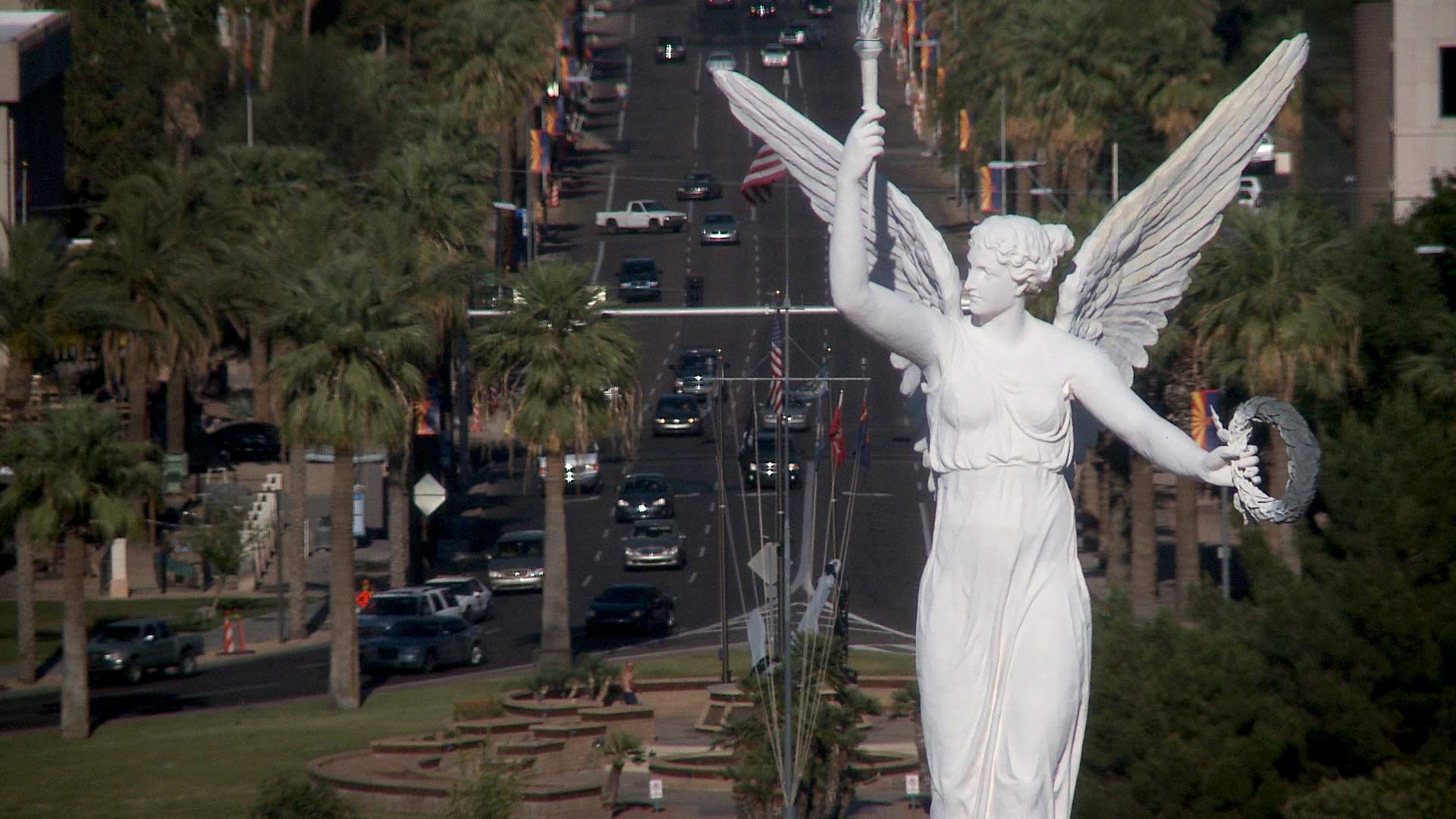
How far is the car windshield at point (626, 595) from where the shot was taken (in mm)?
51281

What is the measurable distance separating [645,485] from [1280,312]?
2334 centimetres

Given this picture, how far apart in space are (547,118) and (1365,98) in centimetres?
4413

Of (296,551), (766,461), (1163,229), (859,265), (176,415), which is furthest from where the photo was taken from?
(176,415)

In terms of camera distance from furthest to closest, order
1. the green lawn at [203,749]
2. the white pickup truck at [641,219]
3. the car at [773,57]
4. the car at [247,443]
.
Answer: the car at [773,57]
the white pickup truck at [641,219]
the car at [247,443]
the green lawn at [203,749]

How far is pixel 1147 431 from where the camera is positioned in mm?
9094

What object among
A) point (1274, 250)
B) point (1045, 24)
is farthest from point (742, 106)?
point (1045, 24)

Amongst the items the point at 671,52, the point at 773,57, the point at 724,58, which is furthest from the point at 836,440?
the point at 671,52

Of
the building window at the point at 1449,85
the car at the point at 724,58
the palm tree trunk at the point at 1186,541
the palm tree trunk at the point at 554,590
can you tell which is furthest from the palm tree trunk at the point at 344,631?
the car at the point at 724,58

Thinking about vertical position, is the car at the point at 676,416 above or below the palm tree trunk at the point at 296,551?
above

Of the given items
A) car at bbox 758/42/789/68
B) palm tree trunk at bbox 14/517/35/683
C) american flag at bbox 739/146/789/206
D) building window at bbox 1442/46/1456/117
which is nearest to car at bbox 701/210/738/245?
car at bbox 758/42/789/68

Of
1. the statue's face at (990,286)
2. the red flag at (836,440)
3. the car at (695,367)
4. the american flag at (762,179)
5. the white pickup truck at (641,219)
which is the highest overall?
the white pickup truck at (641,219)

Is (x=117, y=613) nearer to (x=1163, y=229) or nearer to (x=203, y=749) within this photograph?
(x=203, y=749)

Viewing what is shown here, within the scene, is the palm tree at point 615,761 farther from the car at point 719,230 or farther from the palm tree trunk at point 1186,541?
the car at point 719,230

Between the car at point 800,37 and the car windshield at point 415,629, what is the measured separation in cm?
7946
